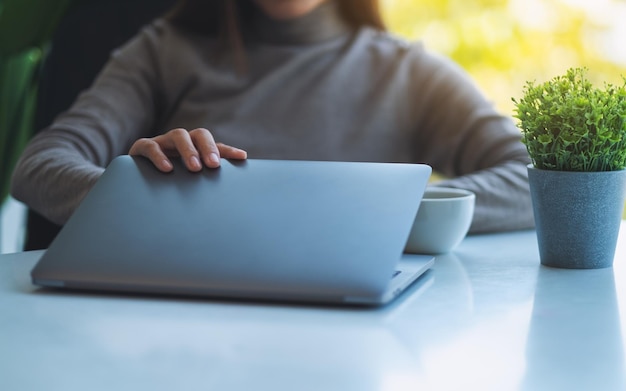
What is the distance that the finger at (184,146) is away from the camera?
32.0 inches

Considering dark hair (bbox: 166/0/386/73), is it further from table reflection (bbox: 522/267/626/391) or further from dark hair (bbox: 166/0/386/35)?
table reflection (bbox: 522/267/626/391)

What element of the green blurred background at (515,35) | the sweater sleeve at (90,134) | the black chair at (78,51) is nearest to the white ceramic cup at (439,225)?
the sweater sleeve at (90,134)

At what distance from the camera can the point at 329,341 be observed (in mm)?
579

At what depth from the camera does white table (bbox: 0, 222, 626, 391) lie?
0.51 metres

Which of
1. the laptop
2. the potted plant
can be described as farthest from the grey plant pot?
the laptop

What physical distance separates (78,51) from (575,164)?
108 cm

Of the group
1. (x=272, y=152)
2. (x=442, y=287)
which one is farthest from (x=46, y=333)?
(x=272, y=152)

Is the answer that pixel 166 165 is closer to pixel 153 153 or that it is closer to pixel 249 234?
pixel 153 153

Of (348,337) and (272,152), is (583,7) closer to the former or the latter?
(272,152)

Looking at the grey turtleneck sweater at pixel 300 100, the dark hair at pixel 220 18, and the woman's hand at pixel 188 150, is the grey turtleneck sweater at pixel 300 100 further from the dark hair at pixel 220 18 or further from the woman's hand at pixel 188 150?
the woman's hand at pixel 188 150

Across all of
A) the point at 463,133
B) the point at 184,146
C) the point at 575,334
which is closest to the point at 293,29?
the point at 463,133

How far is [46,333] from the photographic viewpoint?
602mm

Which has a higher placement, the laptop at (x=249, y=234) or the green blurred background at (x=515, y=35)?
the laptop at (x=249, y=234)

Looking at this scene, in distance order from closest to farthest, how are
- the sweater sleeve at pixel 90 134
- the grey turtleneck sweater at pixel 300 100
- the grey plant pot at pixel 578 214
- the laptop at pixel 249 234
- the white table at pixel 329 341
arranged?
the white table at pixel 329 341 < the laptop at pixel 249 234 < the grey plant pot at pixel 578 214 < the sweater sleeve at pixel 90 134 < the grey turtleneck sweater at pixel 300 100
